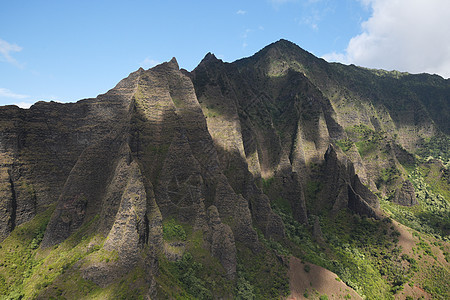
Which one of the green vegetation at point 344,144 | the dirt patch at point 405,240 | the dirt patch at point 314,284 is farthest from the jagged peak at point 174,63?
the green vegetation at point 344,144

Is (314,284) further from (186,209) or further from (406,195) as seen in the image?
(406,195)

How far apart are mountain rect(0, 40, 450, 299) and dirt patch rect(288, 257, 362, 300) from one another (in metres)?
0.24

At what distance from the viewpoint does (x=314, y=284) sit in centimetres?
5256

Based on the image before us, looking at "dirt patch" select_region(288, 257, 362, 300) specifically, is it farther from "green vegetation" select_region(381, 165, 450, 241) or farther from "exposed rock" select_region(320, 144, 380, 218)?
"green vegetation" select_region(381, 165, 450, 241)

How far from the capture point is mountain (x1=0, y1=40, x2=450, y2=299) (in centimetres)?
3666

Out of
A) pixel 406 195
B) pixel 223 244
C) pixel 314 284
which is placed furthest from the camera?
pixel 406 195

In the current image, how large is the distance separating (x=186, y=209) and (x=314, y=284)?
3189cm

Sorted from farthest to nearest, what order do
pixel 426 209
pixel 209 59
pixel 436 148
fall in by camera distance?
pixel 436 148
pixel 426 209
pixel 209 59

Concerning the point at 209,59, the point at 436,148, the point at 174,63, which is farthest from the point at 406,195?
the point at 174,63

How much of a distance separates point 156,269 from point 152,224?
7.00 metres

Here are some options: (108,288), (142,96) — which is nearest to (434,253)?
(108,288)

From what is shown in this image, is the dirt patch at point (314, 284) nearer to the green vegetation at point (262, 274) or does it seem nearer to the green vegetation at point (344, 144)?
the green vegetation at point (262, 274)

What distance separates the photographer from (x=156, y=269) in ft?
118

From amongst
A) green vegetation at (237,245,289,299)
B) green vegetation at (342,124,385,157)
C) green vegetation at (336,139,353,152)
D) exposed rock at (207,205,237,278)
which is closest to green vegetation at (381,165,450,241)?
green vegetation at (342,124,385,157)
